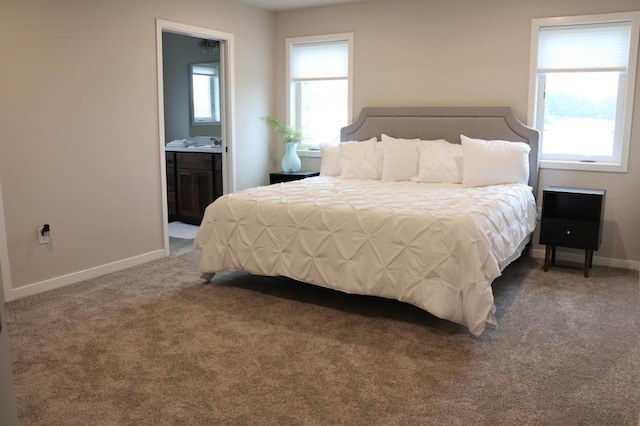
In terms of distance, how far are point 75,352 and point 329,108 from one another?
3981mm

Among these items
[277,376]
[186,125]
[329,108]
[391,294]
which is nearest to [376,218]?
[391,294]

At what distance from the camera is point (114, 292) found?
154 inches

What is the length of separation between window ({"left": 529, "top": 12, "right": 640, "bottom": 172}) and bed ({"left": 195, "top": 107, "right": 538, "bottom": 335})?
29 cm

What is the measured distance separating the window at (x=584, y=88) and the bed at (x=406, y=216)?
29 centimetres

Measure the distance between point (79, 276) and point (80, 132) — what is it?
111cm

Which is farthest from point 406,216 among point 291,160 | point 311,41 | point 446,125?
point 311,41

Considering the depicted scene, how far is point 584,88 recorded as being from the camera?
15.3ft

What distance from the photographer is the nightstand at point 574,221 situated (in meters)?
4.25

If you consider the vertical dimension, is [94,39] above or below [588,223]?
above

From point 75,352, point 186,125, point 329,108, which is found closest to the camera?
point 75,352

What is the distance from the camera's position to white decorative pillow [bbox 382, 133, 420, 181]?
4984 mm

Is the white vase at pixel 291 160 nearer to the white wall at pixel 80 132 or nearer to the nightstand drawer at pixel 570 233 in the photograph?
the white wall at pixel 80 132

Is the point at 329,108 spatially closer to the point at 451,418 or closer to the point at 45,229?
the point at 45,229

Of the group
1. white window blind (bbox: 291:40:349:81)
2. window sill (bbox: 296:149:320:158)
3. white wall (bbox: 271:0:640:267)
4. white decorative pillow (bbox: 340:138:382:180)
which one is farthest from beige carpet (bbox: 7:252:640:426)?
white window blind (bbox: 291:40:349:81)
